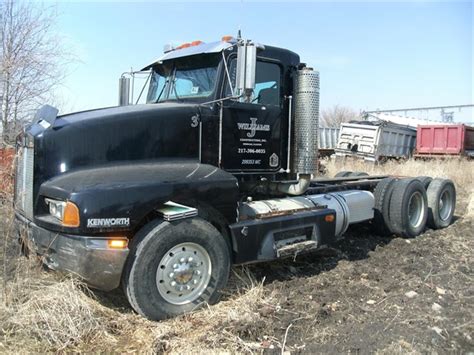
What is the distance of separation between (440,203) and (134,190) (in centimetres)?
702

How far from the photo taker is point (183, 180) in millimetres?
4648

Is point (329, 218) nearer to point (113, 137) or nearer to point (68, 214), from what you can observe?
point (113, 137)

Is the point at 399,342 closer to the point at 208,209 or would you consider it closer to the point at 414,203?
the point at 208,209

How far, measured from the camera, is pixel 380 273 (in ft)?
20.4

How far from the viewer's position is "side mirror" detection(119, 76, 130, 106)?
674 cm

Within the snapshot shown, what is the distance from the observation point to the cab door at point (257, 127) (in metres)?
5.55

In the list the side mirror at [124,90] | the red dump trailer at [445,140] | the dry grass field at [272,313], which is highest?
the side mirror at [124,90]

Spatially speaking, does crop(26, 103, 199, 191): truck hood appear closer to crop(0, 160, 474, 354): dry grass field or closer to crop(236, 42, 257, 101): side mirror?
crop(236, 42, 257, 101): side mirror

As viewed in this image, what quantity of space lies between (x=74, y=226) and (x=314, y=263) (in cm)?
350

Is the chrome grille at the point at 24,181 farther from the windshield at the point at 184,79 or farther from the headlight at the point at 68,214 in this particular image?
the windshield at the point at 184,79

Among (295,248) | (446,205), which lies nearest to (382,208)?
(446,205)

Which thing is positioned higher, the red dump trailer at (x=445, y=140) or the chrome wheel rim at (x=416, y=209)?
the red dump trailer at (x=445, y=140)

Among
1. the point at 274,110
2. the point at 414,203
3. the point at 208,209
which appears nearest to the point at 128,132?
the point at 208,209

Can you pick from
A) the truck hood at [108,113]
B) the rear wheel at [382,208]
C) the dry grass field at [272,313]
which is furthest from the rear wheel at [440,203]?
the truck hood at [108,113]
